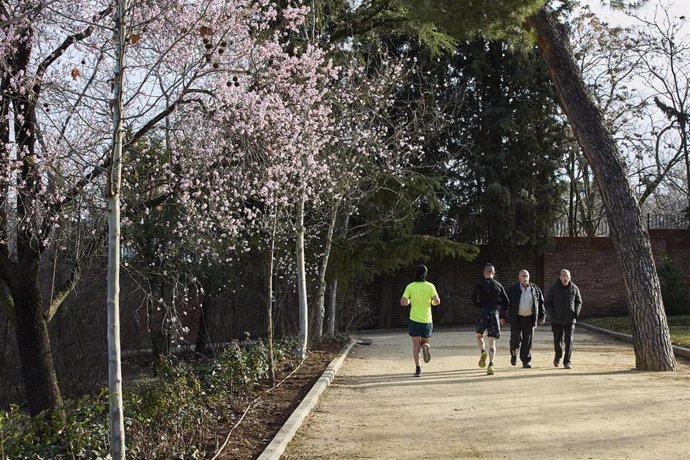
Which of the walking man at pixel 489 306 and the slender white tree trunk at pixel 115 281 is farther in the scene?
the walking man at pixel 489 306

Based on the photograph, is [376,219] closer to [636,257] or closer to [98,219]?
[636,257]

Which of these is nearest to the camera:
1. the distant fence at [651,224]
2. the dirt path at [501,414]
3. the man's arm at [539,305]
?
the dirt path at [501,414]

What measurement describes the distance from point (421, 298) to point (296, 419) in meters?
4.82

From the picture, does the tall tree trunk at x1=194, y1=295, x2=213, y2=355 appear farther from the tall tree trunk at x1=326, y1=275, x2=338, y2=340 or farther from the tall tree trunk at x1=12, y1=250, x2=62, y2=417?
the tall tree trunk at x1=12, y1=250, x2=62, y2=417

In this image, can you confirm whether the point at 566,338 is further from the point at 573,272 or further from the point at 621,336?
the point at 573,272

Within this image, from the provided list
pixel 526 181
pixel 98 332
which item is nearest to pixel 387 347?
pixel 98 332

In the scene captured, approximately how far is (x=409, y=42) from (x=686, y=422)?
22720 millimetres

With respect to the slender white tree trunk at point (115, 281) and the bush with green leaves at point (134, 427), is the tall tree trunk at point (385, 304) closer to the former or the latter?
the bush with green leaves at point (134, 427)

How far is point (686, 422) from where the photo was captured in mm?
8812

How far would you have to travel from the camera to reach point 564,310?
46.9 feet

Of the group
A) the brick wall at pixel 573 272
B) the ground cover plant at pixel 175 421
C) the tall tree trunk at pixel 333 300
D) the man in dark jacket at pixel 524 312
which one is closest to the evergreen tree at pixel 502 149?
the brick wall at pixel 573 272

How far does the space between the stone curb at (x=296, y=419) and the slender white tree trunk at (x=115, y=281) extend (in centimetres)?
158

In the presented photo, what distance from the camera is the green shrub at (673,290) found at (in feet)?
95.8

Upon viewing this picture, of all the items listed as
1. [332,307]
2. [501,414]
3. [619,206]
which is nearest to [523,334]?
[619,206]
